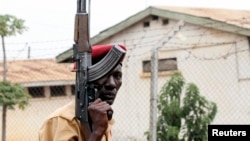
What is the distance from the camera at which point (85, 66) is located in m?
2.67

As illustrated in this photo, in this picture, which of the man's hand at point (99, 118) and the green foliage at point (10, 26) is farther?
the green foliage at point (10, 26)

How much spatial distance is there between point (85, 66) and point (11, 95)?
614 centimetres

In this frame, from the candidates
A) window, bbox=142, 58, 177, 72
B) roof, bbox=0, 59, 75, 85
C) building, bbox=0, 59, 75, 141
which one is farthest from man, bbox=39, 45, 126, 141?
roof, bbox=0, 59, 75, 85

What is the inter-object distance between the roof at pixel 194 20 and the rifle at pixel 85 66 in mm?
6860

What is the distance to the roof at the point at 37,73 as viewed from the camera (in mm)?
13664

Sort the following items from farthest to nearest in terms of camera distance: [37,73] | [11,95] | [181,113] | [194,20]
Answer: [37,73] → [194,20] → [11,95] → [181,113]

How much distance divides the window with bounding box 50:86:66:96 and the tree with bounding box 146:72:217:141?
753 cm

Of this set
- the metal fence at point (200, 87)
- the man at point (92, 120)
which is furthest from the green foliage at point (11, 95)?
the man at point (92, 120)

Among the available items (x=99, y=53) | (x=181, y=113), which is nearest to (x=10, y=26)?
(x=181, y=113)

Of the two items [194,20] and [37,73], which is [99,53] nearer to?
[194,20]

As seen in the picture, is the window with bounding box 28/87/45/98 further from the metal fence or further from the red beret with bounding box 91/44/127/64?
the red beret with bounding box 91/44/127/64

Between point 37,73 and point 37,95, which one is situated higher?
point 37,73

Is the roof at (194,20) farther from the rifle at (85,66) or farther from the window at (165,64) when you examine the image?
the rifle at (85,66)

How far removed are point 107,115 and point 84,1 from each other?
0.58m
